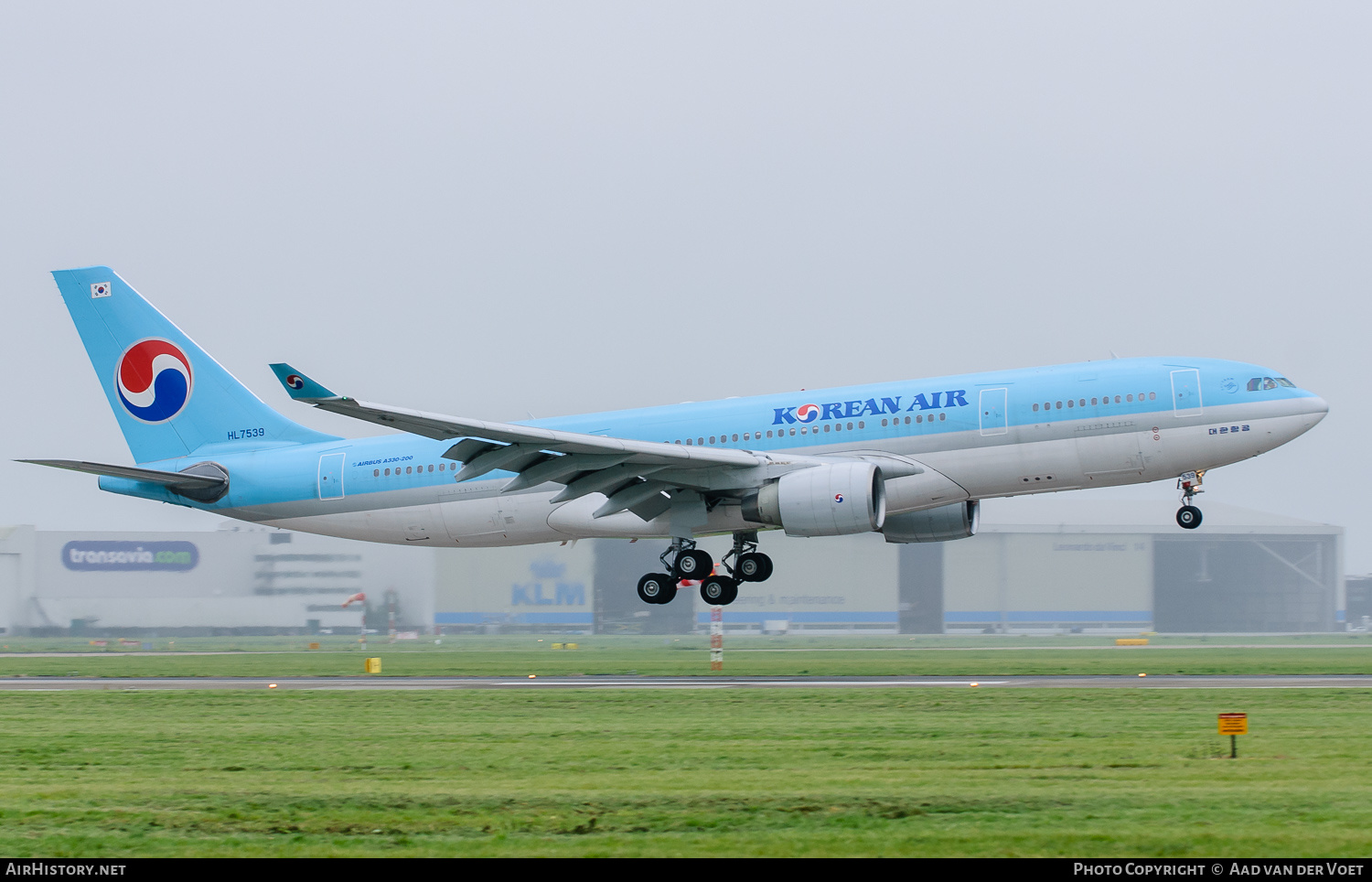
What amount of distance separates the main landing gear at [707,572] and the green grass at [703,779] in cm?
842

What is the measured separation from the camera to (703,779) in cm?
1667

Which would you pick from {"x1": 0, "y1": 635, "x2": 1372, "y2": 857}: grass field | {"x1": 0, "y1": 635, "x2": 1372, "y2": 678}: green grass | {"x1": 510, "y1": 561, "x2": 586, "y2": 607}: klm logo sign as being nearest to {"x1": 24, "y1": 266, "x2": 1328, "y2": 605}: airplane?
{"x1": 0, "y1": 635, "x2": 1372, "y2": 857}: grass field

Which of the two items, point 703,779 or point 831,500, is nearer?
point 703,779

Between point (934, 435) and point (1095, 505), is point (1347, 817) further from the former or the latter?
point (1095, 505)

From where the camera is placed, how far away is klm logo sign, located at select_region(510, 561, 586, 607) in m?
67.8

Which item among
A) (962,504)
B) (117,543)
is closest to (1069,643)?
(962,504)

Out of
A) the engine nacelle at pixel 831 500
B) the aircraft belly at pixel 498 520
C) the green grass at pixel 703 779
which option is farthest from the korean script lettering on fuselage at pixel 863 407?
the green grass at pixel 703 779

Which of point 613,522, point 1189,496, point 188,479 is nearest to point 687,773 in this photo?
point 613,522

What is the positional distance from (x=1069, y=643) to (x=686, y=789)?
219 ft

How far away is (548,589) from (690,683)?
35276 mm

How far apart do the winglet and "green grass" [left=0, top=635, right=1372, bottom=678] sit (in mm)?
14120

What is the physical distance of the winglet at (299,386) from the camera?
28856 millimetres

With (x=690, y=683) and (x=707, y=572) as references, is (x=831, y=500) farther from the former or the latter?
(x=690, y=683)
